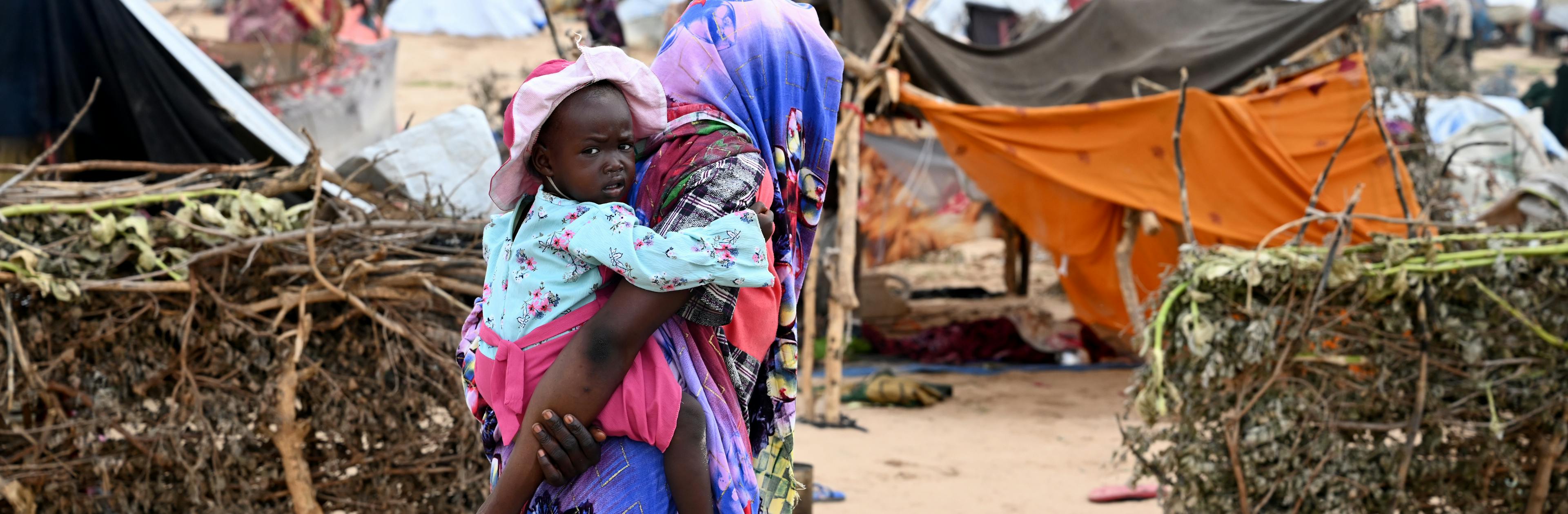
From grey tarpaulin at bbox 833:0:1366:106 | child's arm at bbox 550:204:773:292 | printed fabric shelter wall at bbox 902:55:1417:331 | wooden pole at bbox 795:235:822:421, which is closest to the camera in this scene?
child's arm at bbox 550:204:773:292

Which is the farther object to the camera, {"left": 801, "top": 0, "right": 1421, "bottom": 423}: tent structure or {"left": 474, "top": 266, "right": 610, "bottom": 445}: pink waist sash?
{"left": 801, "top": 0, "right": 1421, "bottom": 423}: tent structure

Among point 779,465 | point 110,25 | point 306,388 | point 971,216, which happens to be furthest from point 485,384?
point 971,216

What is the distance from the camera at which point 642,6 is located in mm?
17594

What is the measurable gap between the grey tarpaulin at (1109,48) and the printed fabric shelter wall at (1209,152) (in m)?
0.15

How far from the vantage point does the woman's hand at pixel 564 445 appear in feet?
5.18

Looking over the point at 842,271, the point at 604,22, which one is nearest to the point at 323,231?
the point at 842,271

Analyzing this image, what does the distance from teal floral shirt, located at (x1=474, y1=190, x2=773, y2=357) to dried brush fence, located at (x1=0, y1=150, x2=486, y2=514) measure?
197cm

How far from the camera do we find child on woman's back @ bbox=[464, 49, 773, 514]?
1.53 meters

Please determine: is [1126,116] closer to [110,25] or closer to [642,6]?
[110,25]

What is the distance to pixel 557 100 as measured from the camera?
1.58 m

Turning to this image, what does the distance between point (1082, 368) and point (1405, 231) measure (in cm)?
275

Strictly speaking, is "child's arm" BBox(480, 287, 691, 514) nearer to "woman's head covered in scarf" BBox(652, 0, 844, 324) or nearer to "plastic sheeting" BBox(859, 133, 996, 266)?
"woman's head covered in scarf" BBox(652, 0, 844, 324)

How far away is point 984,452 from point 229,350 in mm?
4023

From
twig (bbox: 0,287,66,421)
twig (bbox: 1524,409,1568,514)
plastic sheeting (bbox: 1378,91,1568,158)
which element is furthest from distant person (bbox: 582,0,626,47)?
twig (bbox: 1524,409,1568,514)
